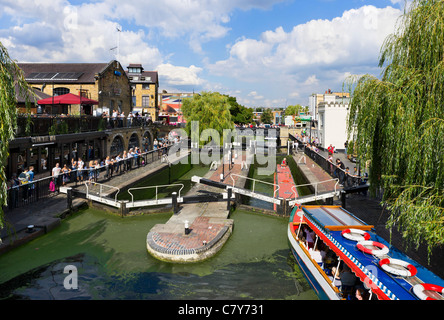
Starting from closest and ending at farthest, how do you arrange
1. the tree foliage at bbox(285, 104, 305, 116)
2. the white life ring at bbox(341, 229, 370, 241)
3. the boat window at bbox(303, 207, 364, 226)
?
the white life ring at bbox(341, 229, 370, 241) → the boat window at bbox(303, 207, 364, 226) → the tree foliage at bbox(285, 104, 305, 116)

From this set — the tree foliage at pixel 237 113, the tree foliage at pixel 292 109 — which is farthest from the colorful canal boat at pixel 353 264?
the tree foliage at pixel 292 109

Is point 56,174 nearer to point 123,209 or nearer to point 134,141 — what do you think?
point 123,209

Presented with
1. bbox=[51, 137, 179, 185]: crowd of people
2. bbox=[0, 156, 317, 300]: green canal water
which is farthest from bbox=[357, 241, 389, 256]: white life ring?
bbox=[51, 137, 179, 185]: crowd of people

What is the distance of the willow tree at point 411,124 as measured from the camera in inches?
288

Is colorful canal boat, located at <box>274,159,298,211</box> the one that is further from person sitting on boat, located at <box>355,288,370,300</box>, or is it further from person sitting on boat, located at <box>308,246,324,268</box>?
person sitting on boat, located at <box>355,288,370,300</box>

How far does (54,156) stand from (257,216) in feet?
48.4

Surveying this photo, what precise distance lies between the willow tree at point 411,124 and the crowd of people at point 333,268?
163 cm

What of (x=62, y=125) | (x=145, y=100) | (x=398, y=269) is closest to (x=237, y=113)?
(x=145, y=100)

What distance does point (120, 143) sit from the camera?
32562 millimetres

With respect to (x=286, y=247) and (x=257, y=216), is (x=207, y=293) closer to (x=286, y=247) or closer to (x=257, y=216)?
(x=286, y=247)

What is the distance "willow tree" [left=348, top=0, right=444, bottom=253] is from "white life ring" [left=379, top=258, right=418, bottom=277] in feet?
2.14

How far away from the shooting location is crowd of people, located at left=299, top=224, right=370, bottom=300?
7547 millimetres

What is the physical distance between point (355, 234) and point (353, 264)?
5.63 ft
